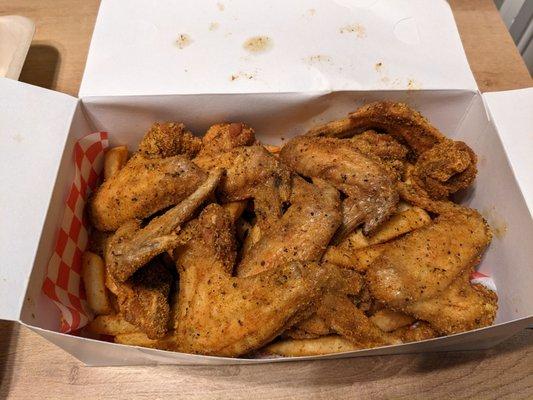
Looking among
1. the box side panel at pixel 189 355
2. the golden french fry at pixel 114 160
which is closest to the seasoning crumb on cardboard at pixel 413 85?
the box side panel at pixel 189 355

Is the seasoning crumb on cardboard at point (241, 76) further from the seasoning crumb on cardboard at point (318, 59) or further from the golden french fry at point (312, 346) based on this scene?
the golden french fry at point (312, 346)

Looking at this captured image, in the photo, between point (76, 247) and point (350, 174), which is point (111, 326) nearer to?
point (76, 247)

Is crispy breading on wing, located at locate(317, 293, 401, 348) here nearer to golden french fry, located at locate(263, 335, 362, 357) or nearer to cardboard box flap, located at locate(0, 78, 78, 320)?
golden french fry, located at locate(263, 335, 362, 357)

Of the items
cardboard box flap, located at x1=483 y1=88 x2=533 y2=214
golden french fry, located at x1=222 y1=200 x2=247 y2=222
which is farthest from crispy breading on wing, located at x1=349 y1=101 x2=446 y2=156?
golden french fry, located at x1=222 y1=200 x2=247 y2=222

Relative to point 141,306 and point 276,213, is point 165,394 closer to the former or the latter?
point 141,306

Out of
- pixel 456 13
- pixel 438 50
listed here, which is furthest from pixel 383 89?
pixel 456 13

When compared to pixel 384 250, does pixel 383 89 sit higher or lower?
higher

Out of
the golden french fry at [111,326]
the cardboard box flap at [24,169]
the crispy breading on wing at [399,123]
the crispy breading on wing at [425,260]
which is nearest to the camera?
the cardboard box flap at [24,169]
